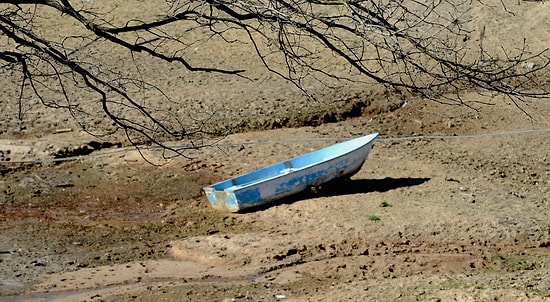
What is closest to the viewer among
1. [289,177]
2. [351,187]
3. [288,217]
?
[288,217]

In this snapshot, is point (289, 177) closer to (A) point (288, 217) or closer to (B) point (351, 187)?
(A) point (288, 217)

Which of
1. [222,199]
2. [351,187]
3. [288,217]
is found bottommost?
[288,217]

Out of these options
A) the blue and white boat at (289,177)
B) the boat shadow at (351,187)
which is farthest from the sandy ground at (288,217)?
the blue and white boat at (289,177)

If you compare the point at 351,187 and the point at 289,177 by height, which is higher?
the point at 289,177

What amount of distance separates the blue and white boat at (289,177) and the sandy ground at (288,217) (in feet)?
0.49

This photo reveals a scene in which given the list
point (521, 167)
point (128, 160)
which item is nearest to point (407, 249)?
point (521, 167)

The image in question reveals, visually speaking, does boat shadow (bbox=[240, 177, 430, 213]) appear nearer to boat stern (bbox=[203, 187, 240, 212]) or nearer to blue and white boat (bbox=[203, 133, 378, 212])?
blue and white boat (bbox=[203, 133, 378, 212])

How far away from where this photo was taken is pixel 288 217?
11.0 meters

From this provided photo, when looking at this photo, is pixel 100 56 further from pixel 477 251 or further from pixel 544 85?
pixel 477 251

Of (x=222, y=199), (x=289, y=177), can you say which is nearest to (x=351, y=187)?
(x=289, y=177)

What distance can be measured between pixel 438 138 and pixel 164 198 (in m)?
3.96

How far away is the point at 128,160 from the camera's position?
13.0 m

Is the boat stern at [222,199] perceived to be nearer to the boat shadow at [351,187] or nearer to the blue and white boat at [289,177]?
the blue and white boat at [289,177]

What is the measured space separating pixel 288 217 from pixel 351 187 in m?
1.29
